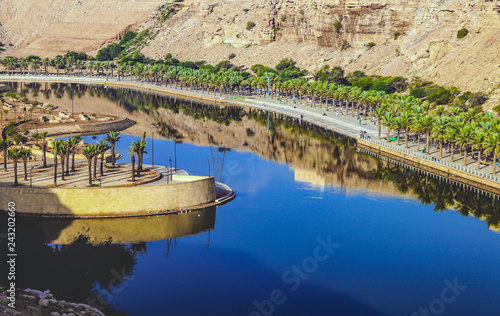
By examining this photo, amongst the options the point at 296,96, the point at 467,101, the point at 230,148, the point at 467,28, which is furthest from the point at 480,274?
the point at 296,96

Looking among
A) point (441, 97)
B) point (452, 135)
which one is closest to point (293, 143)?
point (452, 135)

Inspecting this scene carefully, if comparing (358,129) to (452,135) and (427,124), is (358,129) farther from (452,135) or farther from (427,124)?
(452,135)

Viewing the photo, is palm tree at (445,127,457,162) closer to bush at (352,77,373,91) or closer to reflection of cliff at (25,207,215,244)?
reflection of cliff at (25,207,215,244)

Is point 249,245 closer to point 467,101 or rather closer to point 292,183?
point 292,183

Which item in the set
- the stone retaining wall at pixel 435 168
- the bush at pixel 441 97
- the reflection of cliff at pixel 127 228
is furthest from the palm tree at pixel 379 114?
the reflection of cliff at pixel 127 228

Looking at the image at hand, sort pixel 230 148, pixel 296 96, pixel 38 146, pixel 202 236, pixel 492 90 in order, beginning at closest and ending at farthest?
pixel 202 236
pixel 38 146
pixel 230 148
pixel 492 90
pixel 296 96

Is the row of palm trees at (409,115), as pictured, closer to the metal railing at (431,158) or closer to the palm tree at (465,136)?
the palm tree at (465,136)
